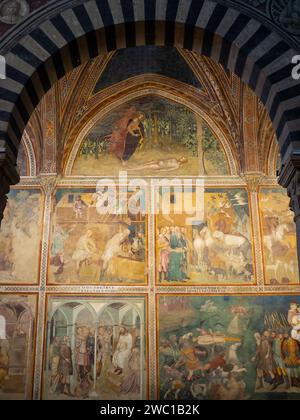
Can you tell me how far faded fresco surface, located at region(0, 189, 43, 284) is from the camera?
1385 cm

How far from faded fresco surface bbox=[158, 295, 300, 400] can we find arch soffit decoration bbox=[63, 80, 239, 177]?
419 centimetres

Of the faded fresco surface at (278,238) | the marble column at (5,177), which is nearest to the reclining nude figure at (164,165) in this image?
the faded fresco surface at (278,238)

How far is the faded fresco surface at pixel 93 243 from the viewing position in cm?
1395

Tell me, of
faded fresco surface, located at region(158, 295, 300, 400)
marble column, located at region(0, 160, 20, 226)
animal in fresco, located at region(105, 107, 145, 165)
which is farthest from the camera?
animal in fresco, located at region(105, 107, 145, 165)

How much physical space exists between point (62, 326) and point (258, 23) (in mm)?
9077

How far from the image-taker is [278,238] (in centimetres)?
1422

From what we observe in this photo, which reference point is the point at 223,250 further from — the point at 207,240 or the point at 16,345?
the point at 16,345

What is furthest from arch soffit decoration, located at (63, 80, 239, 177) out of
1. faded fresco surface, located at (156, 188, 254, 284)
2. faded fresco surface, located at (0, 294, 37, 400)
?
faded fresco surface, located at (0, 294, 37, 400)

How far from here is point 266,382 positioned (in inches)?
501

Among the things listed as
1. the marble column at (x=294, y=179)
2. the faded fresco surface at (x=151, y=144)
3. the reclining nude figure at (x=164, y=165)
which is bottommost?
the marble column at (x=294, y=179)

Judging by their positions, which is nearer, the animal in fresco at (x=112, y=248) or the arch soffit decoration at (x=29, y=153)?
the animal in fresco at (x=112, y=248)

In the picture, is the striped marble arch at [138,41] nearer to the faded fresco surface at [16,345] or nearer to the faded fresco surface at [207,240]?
the faded fresco surface at [16,345]

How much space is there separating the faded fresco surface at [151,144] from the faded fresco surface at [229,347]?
157 inches

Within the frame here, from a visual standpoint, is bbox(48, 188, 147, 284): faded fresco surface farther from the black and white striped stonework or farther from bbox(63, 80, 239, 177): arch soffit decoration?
the black and white striped stonework
